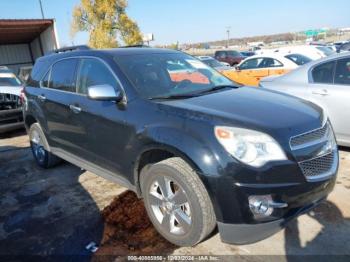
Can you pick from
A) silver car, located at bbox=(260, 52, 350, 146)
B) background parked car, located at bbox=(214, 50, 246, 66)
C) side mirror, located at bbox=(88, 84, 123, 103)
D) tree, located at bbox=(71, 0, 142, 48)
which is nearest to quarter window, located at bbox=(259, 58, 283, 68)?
silver car, located at bbox=(260, 52, 350, 146)

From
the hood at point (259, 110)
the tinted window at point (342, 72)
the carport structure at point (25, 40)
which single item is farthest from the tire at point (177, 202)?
the carport structure at point (25, 40)

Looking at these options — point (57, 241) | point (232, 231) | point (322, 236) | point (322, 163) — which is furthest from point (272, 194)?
point (57, 241)

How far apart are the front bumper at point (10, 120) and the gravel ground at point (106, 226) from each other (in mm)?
3187

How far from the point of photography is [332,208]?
364 centimetres

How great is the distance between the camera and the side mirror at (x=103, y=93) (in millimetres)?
3354

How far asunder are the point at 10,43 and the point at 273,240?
26309 mm

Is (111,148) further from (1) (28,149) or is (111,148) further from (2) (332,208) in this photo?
(1) (28,149)

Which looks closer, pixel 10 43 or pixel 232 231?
pixel 232 231

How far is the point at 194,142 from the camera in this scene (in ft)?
9.02

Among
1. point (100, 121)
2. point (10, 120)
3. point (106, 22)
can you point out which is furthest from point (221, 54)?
point (100, 121)

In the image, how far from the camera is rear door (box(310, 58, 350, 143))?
4.84 m

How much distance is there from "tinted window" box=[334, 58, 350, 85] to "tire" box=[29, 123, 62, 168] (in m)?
4.38

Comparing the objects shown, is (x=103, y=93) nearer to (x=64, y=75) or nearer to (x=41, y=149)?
(x=64, y=75)

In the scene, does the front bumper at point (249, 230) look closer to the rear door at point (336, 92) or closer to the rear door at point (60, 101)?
the rear door at point (60, 101)
